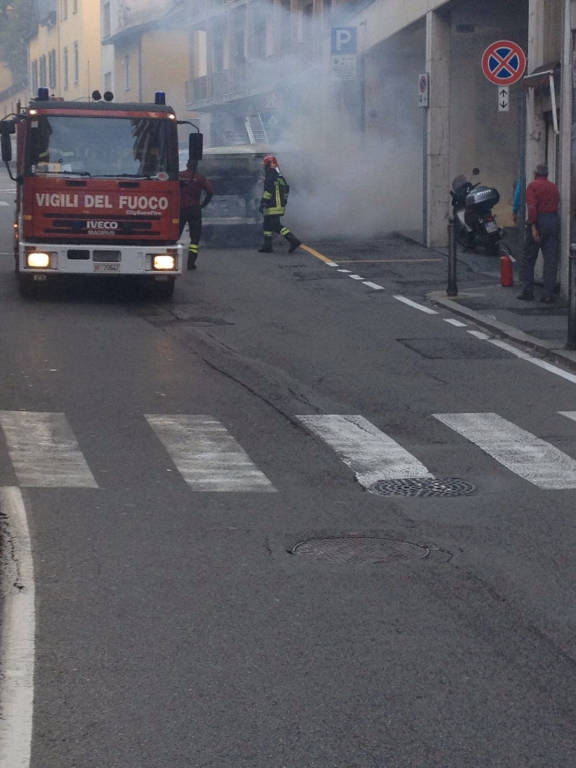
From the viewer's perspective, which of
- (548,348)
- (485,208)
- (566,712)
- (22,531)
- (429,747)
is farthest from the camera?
(485,208)

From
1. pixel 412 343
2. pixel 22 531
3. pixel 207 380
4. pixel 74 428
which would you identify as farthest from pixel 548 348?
pixel 22 531

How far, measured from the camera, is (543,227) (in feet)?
62.9

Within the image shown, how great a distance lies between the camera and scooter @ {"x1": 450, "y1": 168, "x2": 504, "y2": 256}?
25.3m

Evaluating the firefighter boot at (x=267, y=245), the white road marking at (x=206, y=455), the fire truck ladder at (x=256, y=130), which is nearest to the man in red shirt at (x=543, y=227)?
the firefighter boot at (x=267, y=245)

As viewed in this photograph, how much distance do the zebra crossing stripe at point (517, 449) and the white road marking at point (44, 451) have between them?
9.08 feet

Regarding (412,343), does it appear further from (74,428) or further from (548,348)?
(74,428)

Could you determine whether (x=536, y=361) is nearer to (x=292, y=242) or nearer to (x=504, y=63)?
(x=504, y=63)

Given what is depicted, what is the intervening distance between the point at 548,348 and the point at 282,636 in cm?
947

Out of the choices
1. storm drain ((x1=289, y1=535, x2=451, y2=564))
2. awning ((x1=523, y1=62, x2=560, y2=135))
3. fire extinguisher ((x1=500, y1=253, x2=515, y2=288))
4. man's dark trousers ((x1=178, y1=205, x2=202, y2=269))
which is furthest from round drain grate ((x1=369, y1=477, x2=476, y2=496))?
man's dark trousers ((x1=178, y1=205, x2=202, y2=269))

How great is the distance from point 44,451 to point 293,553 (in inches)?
121

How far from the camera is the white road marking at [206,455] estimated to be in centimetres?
883

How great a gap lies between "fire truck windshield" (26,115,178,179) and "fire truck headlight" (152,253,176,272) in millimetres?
1034

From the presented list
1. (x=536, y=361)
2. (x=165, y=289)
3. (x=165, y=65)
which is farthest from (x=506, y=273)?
(x=165, y=65)

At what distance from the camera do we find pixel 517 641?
18.8 feet
